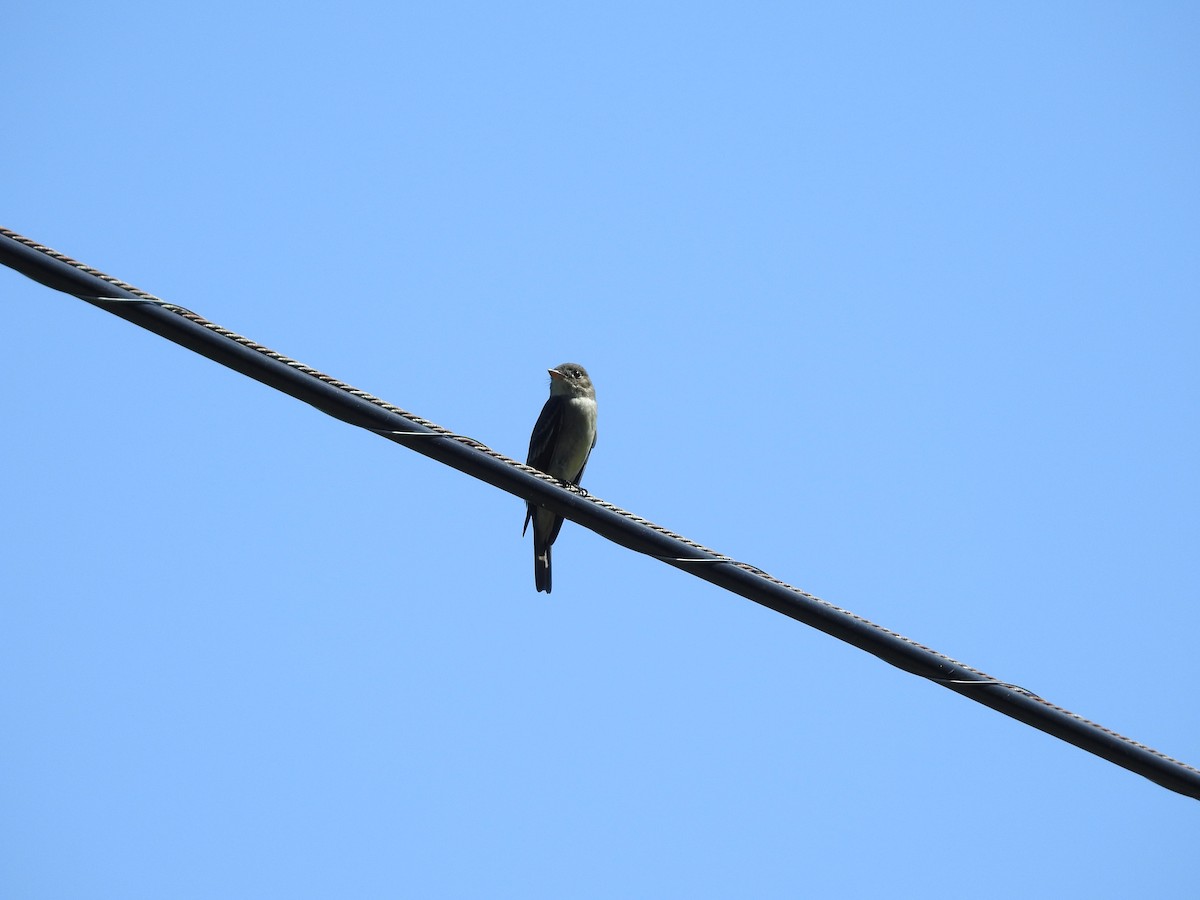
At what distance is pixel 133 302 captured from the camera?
11.3 ft

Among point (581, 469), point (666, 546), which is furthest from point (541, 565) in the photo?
point (666, 546)

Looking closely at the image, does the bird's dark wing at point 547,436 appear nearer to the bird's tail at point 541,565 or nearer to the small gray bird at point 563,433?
the small gray bird at point 563,433

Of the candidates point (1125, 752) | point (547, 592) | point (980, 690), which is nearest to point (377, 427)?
point (980, 690)

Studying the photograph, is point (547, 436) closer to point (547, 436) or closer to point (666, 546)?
point (547, 436)

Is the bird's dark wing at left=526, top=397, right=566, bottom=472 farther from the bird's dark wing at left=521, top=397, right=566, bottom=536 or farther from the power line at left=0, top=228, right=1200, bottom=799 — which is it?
the power line at left=0, top=228, right=1200, bottom=799

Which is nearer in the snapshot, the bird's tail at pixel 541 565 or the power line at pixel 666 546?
the power line at pixel 666 546

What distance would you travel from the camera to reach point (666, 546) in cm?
395

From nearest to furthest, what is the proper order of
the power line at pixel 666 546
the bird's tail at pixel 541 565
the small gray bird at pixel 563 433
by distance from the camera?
the power line at pixel 666 546 → the bird's tail at pixel 541 565 → the small gray bird at pixel 563 433

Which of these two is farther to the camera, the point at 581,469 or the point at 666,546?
the point at 581,469

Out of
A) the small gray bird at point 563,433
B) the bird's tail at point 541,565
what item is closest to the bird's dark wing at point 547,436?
the small gray bird at point 563,433

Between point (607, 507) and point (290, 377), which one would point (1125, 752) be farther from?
point (290, 377)

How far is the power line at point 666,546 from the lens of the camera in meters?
3.59

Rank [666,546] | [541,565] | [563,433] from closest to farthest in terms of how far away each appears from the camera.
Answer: [666,546] < [541,565] < [563,433]

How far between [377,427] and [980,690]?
7.05ft
